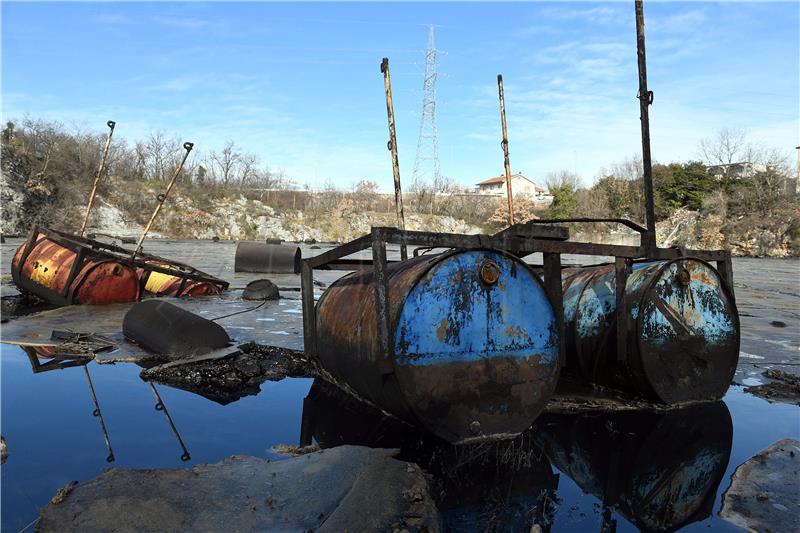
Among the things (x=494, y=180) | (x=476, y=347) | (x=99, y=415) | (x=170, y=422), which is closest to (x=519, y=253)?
(x=476, y=347)

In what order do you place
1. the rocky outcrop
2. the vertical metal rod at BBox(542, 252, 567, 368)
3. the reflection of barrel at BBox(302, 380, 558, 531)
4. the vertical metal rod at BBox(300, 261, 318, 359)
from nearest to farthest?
the reflection of barrel at BBox(302, 380, 558, 531) < the vertical metal rod at BBox(542, 252, 567, 368) < the vertical metal rod at BBox(300, 261, 318, 359) < the rocky outcrop

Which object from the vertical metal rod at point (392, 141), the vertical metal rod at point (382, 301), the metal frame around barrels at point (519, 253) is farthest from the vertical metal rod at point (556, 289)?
the vertical metal rod at point (392, 141)

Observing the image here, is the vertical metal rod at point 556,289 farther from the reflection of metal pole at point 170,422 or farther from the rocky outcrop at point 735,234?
the rocky outcrop at point 735,234

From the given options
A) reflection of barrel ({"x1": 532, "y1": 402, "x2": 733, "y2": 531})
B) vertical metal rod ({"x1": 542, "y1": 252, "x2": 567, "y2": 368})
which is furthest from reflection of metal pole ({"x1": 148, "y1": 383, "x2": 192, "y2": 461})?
vertical metal rod ({"x1": 542, "y1": 252, "x2": 567, "y2": 368})

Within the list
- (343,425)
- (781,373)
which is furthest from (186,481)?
(781,373)

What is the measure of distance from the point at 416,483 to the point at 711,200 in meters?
46.3

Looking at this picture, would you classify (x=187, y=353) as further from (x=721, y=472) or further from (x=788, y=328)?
(x=788, y=328)

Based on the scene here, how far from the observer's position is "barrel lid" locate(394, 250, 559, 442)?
162 inches

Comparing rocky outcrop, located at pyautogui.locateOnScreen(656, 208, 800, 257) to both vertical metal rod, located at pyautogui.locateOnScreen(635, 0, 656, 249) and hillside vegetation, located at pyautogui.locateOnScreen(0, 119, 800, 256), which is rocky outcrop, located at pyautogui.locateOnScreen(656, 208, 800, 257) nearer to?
hillside vegetation, located at pyautogui.locateOnScreen(0, 119, 800, 256)

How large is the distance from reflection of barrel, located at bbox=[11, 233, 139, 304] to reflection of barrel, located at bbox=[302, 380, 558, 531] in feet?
22.1

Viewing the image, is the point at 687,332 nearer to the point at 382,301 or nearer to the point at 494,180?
the point at 382,301

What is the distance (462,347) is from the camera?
4.25 meters

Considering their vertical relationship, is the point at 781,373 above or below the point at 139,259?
below

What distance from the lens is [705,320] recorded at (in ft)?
18.5
